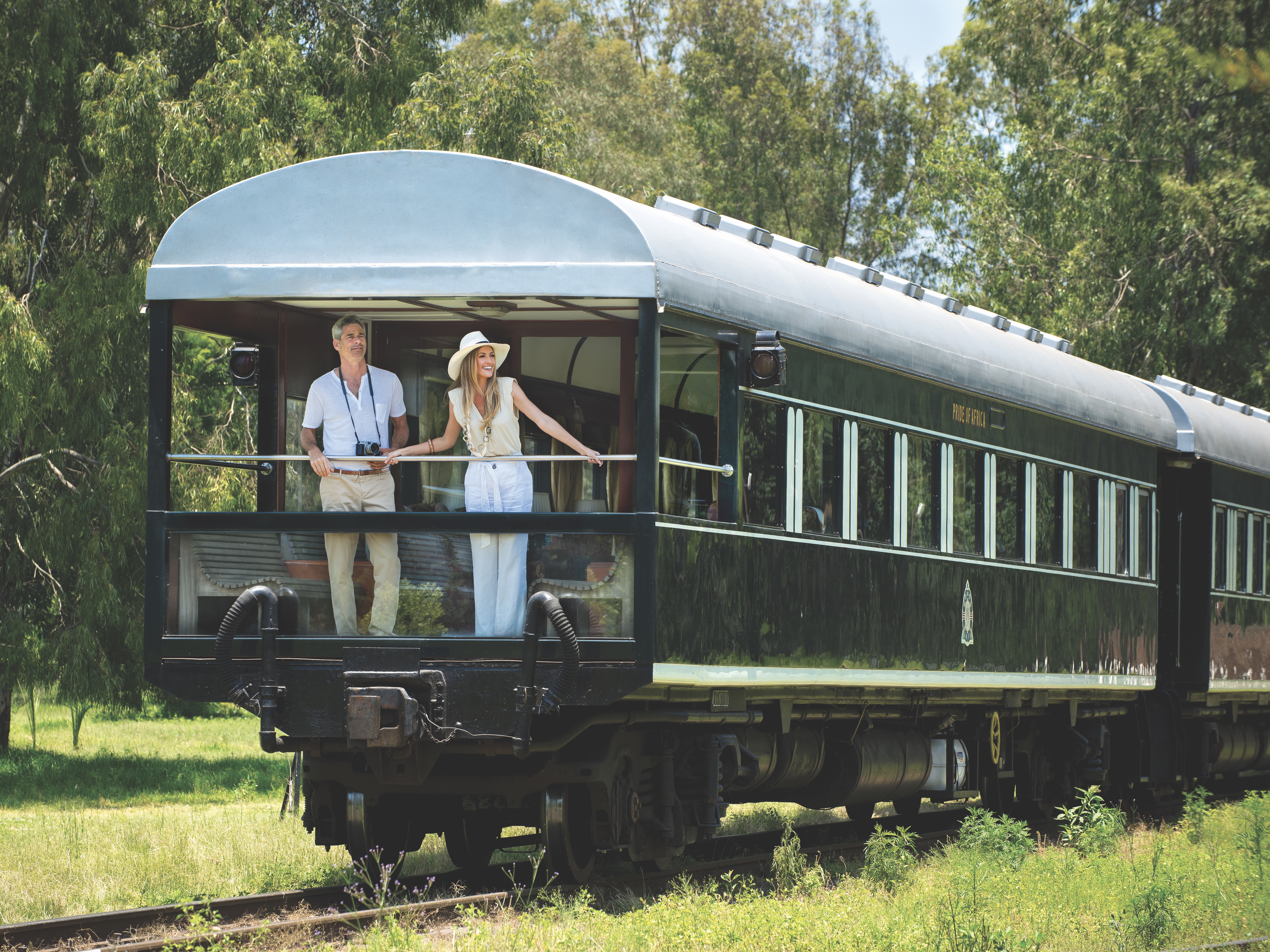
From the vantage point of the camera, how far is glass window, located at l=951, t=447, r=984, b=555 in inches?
471

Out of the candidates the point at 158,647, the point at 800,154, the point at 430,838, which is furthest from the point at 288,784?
the point at 800,154

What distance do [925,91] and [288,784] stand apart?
4543cm

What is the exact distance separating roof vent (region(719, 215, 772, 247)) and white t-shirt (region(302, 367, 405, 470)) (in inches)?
99.2

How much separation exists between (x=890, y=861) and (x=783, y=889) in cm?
110

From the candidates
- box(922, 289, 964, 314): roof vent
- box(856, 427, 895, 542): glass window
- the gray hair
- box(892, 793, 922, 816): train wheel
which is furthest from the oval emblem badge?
the gray hair

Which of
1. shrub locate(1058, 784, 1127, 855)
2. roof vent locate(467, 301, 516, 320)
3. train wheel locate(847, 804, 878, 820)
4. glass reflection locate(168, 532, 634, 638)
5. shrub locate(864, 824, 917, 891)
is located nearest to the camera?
glass reflection locate(168, 532, 634, 638)

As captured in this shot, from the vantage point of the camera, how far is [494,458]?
28.5ft

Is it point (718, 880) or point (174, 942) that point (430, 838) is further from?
point (174, 942)

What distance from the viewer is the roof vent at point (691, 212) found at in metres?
10.2

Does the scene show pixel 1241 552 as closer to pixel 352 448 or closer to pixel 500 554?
pixel 500 554

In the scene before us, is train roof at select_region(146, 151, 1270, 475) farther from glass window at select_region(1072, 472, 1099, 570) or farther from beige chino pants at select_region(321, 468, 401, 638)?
glass window at select_region(1072, 472, 1099, 570)

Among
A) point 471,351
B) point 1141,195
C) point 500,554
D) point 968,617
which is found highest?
point 1141,195

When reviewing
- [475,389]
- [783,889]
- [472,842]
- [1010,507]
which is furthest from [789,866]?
[1010,507]

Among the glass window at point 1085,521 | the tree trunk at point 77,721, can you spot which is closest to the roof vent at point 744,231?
the glass window at point 1085,521
